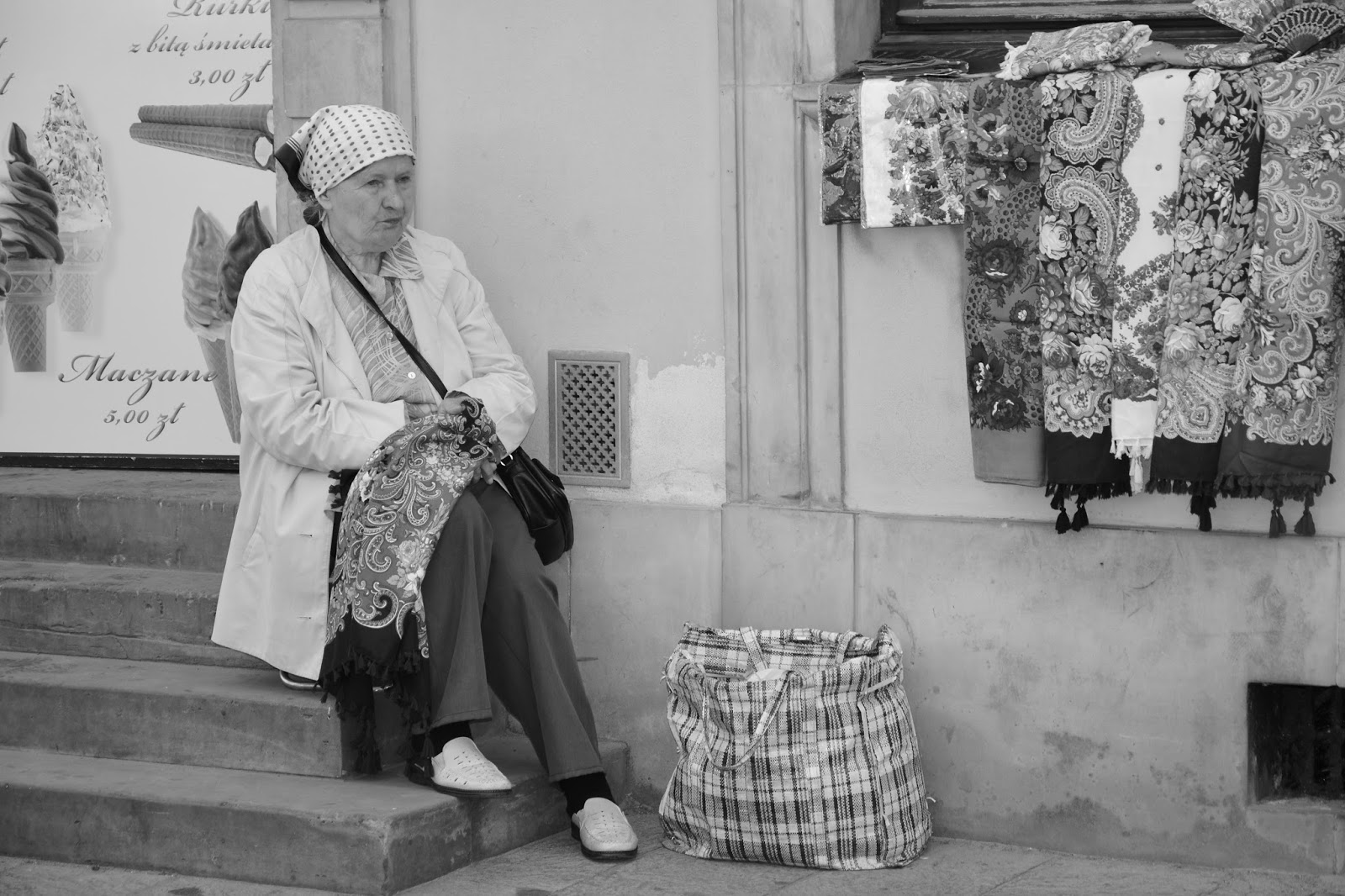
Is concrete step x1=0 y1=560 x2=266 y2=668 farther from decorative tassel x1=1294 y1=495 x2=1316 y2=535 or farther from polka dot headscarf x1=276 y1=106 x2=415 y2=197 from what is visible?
decorative tassel x1=1294 y1=495 x2=1316 y2=535

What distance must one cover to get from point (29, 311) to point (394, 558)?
9.10 feet

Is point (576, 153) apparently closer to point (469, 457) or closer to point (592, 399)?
point (592, 399)

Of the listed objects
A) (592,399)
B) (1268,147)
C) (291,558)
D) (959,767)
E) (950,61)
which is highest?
(950,61)

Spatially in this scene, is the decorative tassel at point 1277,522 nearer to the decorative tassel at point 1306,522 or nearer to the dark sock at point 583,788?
the decorative tassel at point 1306,522

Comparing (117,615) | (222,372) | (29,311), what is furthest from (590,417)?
(29,311)

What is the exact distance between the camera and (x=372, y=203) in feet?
15.3

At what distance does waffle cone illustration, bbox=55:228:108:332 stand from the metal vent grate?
2.16 metres

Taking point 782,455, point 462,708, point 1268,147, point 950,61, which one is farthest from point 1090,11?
point 462,708

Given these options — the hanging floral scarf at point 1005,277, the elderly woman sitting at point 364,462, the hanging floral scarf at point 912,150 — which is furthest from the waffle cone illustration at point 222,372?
the hanging floral scarf at point 1005,277

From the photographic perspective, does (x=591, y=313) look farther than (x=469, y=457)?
Yes

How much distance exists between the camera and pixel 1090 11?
4.70 meters

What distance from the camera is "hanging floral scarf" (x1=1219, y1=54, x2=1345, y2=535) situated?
4.08 meters

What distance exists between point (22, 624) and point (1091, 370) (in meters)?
3.10

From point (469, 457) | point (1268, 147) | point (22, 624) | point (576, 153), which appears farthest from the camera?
point (22, 624)
